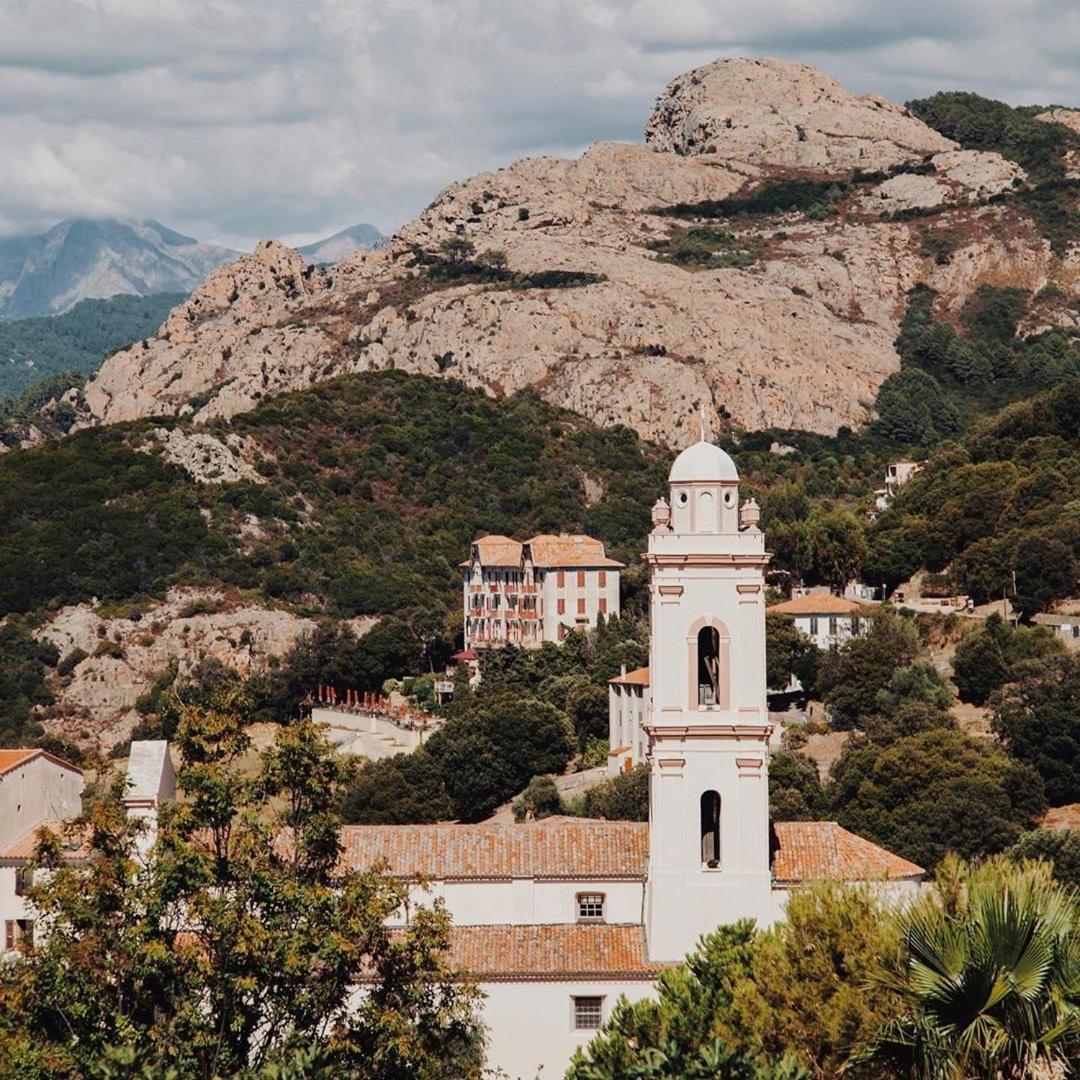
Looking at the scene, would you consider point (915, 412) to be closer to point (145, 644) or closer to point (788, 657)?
A: point (145, 644)

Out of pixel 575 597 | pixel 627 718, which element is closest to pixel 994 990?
pixel 627 718

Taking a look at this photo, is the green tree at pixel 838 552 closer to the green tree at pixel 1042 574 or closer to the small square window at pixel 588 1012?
the green tree at pixel 1042 574

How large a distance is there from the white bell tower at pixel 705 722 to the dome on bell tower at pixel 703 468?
3cm

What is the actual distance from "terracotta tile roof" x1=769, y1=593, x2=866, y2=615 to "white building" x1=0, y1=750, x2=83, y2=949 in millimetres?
59256

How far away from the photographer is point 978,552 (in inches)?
4141

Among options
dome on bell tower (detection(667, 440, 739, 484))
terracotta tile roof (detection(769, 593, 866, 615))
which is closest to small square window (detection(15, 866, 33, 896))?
dome on bell tower (detection(667, 440, 739, 484))

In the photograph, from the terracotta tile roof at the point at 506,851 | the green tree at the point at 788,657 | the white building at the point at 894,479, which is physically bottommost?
the terracotta tile roof at the point at 506,851

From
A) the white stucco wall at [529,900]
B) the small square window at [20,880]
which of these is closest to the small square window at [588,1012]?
the white stucco wall at [529,900]

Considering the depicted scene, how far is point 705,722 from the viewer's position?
4106 centimetres

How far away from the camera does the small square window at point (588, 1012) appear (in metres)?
39.8

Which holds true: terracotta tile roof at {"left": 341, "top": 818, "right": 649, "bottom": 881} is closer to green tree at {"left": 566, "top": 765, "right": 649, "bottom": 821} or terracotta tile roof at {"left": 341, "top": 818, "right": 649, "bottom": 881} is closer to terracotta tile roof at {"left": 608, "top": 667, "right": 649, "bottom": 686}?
green tree at {"left": 566, "top": 765, "right": 649, "bottom": 821}

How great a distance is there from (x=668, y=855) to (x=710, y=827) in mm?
1410

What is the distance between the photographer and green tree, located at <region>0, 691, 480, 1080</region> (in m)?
31.4

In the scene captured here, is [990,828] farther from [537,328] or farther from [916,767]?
[537,328]
